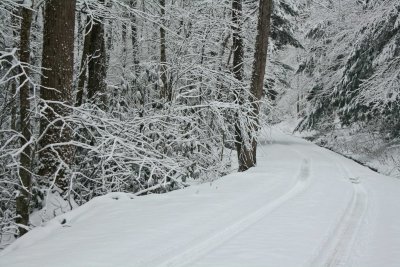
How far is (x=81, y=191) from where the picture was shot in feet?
25.1

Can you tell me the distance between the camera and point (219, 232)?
5340 mm

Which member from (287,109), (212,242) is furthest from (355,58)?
(287,109)

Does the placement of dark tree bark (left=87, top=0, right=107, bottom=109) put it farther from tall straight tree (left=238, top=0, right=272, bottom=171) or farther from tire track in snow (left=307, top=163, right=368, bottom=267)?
tire track in snow (left=307, top=163, right=368, bottom=267)

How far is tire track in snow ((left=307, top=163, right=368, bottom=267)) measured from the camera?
4.64 m

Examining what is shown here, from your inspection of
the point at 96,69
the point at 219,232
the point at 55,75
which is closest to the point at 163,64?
the point at 96,69

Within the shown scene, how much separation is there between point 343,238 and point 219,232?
1.65 metres

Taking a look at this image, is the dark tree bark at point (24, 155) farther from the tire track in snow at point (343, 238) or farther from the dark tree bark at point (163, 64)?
the dark tree bark at point (163, 64)

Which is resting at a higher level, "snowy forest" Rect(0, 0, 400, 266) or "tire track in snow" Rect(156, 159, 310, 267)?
"snowy forest" Rect(0, 0, 400, 266)

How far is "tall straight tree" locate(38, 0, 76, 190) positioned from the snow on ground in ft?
3.64

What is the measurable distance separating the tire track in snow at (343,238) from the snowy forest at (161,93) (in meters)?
3.01

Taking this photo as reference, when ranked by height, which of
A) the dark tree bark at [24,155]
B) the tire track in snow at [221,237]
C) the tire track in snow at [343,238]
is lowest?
the tire track in snow at [343,238]

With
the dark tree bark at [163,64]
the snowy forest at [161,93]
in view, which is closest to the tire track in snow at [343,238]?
the snowy forest at [161,93]

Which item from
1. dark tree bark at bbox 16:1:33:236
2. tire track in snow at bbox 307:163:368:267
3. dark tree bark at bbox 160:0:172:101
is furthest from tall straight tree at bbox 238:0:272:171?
dark tree bark at bbox 16:1:33:236

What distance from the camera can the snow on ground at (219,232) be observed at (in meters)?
4.43
